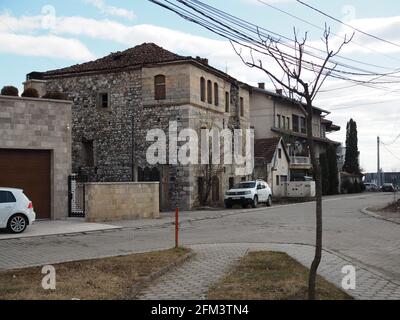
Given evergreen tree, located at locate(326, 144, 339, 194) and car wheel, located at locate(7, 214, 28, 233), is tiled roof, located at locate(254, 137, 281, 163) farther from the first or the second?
car wheel, located at locate(7, 214, 28, 233)

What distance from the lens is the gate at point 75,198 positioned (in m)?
23.1

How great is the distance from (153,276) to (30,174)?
14168 millimetres

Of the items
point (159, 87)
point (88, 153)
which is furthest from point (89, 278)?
point (88, 153)

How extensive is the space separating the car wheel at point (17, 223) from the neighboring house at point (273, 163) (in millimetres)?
29321

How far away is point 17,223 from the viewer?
17.6 metres

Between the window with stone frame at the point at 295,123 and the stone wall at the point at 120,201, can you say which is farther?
the window with stone frame at the point at 295,123

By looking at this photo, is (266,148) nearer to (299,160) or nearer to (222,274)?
(299,160)

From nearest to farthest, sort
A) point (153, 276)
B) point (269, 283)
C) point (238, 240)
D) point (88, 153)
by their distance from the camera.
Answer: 1. point (269, 283)
2. point (153, 276)
3. point (238, 240)
4. point (88, 153)

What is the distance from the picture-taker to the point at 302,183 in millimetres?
48500

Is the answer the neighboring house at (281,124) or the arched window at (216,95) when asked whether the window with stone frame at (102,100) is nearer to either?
the arched window at (216,95)

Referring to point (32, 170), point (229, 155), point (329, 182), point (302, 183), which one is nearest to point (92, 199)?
point (32, 170)

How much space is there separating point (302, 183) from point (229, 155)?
462 inches

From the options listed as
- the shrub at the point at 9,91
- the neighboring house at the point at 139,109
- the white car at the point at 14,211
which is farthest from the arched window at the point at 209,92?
the white car at the point at 14,211

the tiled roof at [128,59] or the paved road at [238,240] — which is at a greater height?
the tiled roof at [128,59]
